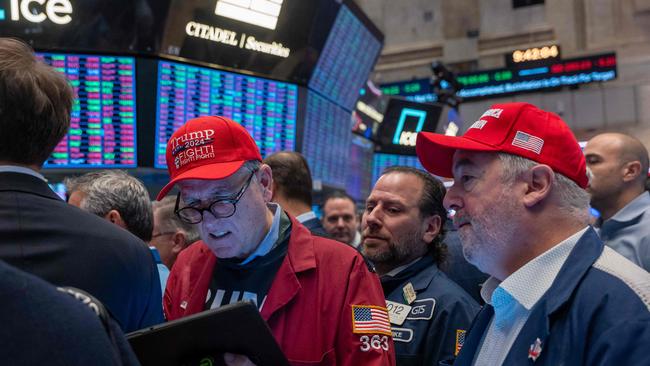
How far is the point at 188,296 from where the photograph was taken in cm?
222

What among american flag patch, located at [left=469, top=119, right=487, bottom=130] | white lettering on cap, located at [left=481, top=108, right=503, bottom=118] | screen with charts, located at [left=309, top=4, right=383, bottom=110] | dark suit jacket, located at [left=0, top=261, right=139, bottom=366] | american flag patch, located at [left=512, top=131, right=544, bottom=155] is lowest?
dark suit jacket, located at [left=0, top=261, right=139, bottom=366]

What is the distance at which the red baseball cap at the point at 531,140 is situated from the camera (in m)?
1.72

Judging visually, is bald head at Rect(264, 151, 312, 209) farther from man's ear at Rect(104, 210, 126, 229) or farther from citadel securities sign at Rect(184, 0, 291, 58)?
citadel securities sign at Rect(184, 0, 291, 58)

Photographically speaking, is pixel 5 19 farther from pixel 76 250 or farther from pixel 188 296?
pixel 76 250

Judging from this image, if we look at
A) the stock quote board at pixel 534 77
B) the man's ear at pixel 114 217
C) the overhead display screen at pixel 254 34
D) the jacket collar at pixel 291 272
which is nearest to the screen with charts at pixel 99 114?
the overhead display screen at pixel 254 34

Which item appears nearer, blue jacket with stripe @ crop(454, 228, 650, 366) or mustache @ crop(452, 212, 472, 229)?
blue jacket with stripe @ crop(454, 228, 650, 366)

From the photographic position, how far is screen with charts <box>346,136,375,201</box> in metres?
7.77

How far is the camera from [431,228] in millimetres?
2963

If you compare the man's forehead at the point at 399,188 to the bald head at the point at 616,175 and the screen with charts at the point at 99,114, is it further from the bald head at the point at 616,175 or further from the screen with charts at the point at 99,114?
the screen with charts at the point at 99,114

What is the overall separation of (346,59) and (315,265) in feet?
15.0

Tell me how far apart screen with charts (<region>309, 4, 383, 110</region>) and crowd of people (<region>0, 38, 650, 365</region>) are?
137 inches

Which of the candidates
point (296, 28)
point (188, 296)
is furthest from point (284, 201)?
point (296, 28)

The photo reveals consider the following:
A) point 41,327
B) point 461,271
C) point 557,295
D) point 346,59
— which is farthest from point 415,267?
point 346,59

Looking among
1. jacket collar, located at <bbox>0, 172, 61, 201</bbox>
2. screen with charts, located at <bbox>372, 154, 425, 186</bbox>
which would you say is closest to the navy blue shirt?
jacket collar, located at <bbox>0, 172, 61, 201</bbox>
